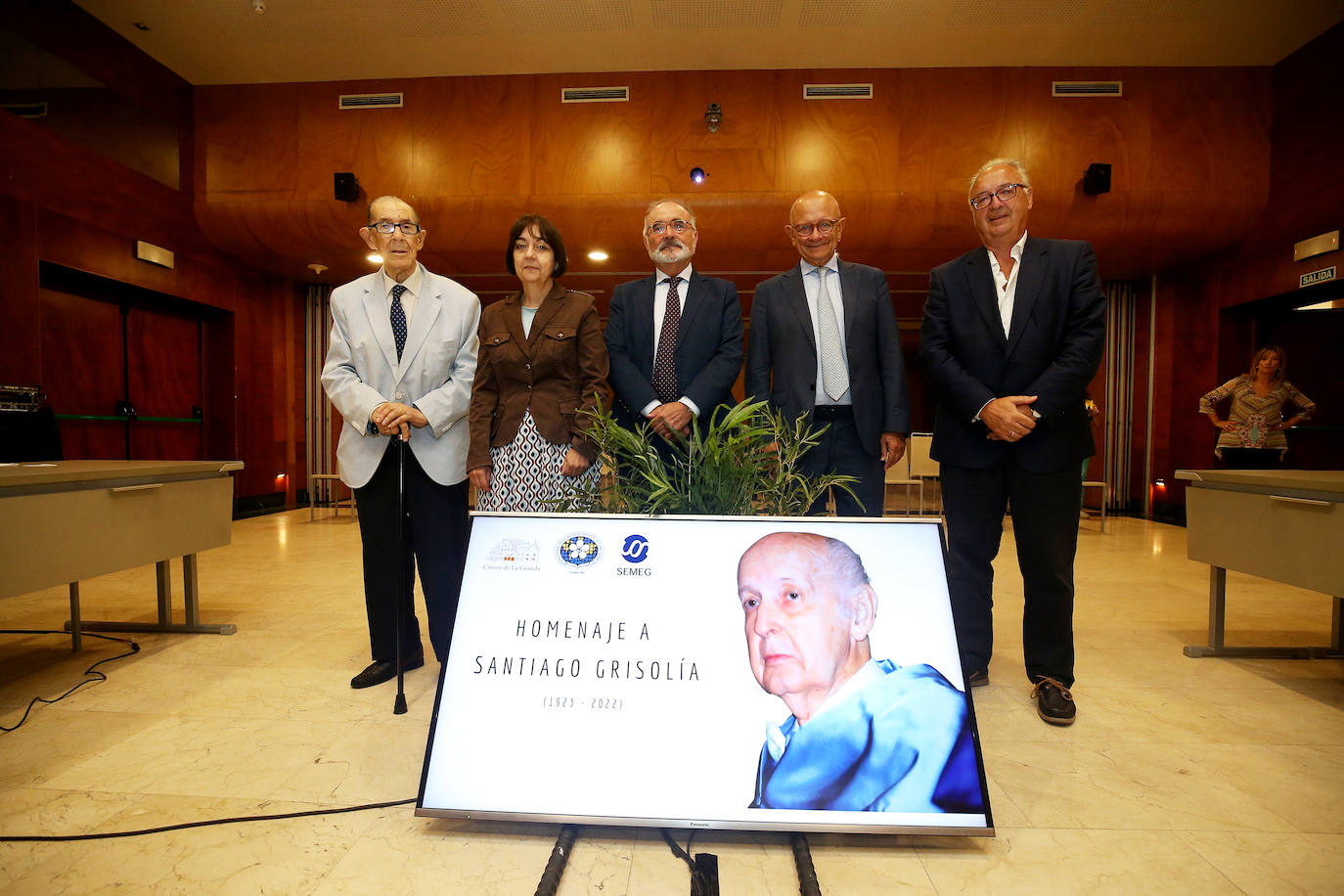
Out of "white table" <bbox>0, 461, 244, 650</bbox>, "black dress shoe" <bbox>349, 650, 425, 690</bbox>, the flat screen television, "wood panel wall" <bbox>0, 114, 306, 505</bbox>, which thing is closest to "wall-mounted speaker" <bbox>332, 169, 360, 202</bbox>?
"wood panel wall" <bbox>0, 114, 306, 505</bbox>

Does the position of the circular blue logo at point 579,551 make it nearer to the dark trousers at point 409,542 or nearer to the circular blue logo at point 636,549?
the circular blue logo at point 636,549

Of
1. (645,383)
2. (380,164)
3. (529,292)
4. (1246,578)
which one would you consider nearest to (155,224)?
(380,164)

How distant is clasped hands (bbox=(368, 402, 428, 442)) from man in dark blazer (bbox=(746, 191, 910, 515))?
1124 millimetres

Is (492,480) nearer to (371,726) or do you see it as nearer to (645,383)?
(645,383)

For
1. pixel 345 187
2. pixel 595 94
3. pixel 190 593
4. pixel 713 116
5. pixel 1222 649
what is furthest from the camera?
pixel 595 94

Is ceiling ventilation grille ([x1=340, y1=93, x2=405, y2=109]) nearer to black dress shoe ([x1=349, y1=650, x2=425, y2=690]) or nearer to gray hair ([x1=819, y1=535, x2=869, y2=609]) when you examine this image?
black dress shoe ([x1=349, y1=650, x2=425, y2=690])

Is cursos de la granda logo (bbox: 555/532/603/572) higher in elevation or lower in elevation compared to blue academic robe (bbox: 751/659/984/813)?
higher

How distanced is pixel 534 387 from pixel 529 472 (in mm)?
295

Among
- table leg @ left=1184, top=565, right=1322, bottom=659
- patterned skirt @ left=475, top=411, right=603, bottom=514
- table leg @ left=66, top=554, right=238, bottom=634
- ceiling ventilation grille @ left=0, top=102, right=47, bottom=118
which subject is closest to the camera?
patterned skirt @ left=475, top=411, right=603, bottom=514

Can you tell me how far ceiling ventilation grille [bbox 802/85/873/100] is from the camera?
608 cm

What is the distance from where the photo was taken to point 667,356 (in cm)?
234

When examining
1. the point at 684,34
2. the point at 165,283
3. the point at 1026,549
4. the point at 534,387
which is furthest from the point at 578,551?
the point at 165,283

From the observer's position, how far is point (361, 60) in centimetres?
598

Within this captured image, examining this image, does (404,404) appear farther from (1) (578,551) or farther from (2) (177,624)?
(2) (177,624)
